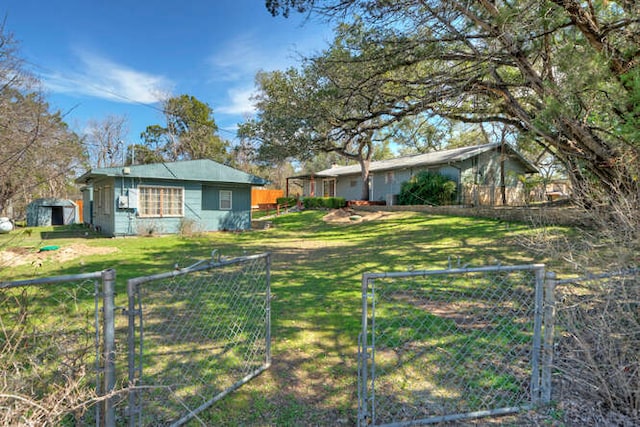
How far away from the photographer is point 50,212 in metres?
21.1

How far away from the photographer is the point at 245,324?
13.5 feet

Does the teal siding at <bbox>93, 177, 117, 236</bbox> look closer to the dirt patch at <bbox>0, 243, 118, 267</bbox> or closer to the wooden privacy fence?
the dirt patch at <bbox>0, 243, 118, 267</bbox>

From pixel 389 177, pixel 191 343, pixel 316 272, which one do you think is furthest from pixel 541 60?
pixel 389 177

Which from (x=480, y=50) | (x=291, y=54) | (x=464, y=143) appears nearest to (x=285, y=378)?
(x=480, y=50)

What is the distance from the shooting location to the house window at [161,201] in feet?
45.8

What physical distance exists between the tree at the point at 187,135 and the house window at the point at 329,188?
11.9 metres

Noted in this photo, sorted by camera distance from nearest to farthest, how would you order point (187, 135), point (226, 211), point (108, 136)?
point (226, 211) → point (108, 136) → point (187, 135)

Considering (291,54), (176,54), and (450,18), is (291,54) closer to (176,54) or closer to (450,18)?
(450,18)

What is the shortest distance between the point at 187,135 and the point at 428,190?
2618 centimetres

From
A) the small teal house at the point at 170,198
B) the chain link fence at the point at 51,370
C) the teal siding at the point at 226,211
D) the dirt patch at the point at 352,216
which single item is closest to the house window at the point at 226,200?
the small teal house at the point at 170,198

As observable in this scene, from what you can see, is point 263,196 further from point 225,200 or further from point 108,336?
point 108,336

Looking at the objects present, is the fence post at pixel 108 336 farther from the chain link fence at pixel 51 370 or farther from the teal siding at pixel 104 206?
the teal siding at pixel 104 206

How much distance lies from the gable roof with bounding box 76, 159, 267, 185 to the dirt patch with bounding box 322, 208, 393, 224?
4.61 metres

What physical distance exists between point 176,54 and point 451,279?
64.4ft
